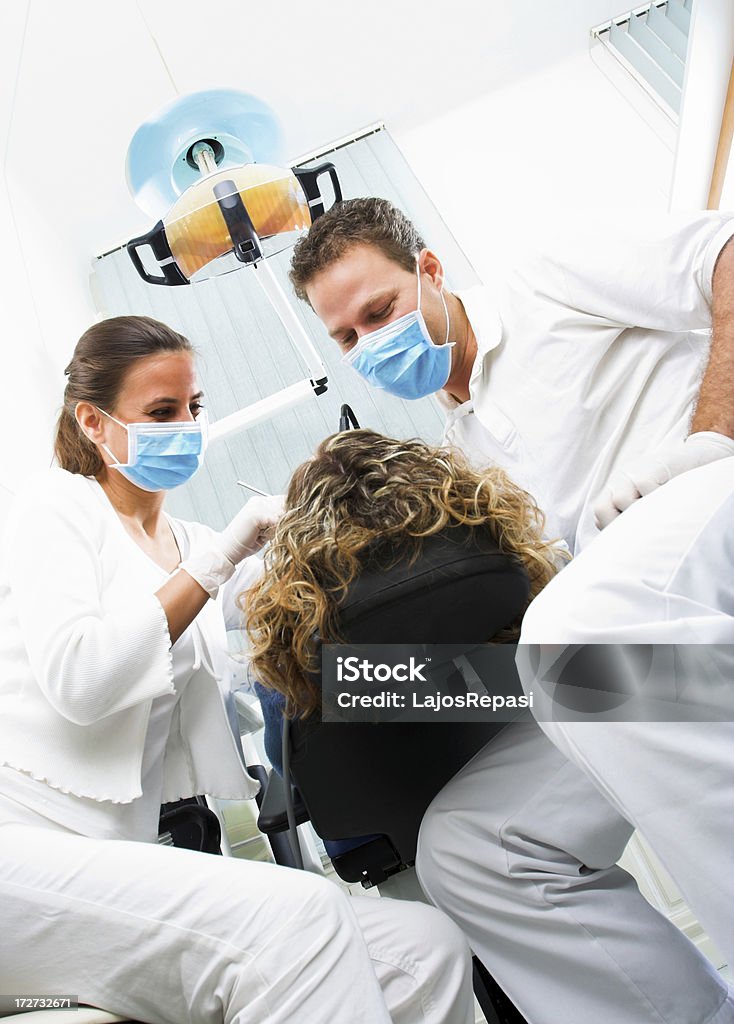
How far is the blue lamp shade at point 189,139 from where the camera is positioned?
1.76 meters

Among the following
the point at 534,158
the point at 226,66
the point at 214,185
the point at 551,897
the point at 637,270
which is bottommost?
the point at 551,897

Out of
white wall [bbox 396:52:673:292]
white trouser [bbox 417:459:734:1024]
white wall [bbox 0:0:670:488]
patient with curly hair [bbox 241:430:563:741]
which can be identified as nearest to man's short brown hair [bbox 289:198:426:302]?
patient with curly hair [bbox 241:430:563:741]

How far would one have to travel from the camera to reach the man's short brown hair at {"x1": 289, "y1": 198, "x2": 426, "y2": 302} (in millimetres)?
1809

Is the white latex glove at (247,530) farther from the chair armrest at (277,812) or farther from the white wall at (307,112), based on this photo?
the white wall at (307,112)

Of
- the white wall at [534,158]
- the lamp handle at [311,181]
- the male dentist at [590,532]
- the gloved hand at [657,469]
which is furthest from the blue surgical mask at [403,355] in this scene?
the white wall at [534,158]

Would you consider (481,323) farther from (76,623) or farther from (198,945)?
(198,945)

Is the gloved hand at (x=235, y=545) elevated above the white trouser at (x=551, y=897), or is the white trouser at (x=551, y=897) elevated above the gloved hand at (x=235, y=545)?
the gloved hand at (x=235, y=545)

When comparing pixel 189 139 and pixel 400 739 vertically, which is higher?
pixel 189 139

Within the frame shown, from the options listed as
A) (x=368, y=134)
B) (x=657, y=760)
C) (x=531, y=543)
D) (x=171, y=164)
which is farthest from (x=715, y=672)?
(x=368, y=134)

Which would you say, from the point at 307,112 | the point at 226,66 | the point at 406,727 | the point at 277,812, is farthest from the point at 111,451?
the point at 307,112

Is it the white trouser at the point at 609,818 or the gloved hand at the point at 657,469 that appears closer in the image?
the white trouser at the point at 609,818

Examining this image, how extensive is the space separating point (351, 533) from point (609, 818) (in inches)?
20.4

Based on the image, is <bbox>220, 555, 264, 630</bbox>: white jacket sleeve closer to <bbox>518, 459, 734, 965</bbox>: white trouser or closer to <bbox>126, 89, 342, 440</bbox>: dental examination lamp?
<bbox>126, 89, 342, 440</bbox>: dental examination lamp

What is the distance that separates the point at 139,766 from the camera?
3.93 feet
